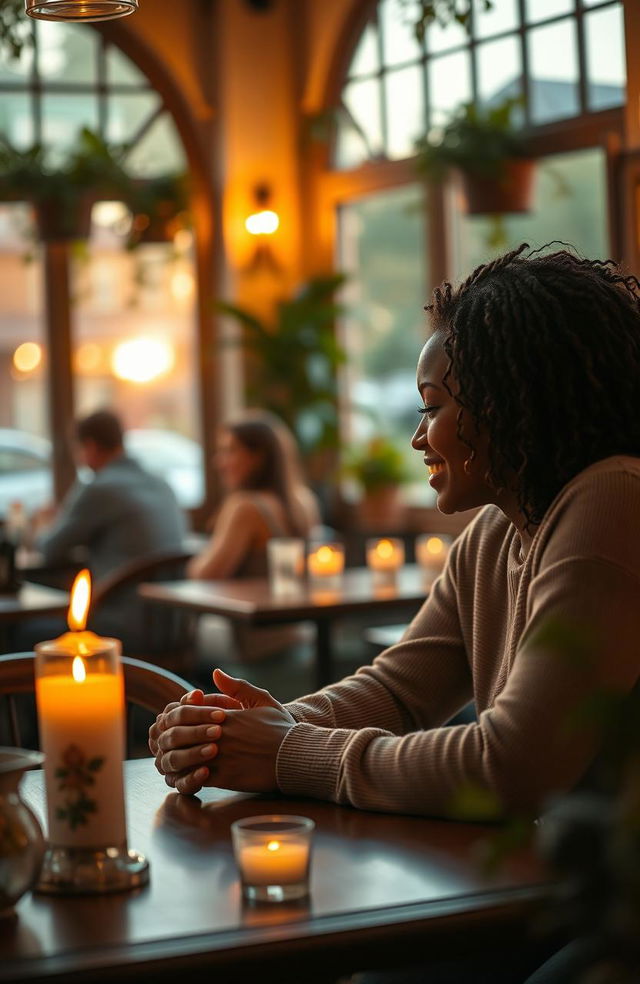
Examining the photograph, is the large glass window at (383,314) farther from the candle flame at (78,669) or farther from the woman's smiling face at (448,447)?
the candle flame at (78,669)

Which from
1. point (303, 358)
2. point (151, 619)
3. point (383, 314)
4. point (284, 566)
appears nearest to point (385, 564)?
point (284, 566)

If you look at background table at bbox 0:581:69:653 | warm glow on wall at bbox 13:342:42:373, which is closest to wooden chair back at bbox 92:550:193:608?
background table at bbox 0:581:69:653

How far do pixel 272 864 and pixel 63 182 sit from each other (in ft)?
20.6

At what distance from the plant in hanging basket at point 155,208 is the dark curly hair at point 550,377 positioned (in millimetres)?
5901

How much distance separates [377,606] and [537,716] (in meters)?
2.80

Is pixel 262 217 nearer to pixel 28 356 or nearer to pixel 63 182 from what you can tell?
pixel 63 182

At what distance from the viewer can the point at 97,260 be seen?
7586 millimetres

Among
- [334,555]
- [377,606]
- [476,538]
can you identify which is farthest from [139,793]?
[334,555]

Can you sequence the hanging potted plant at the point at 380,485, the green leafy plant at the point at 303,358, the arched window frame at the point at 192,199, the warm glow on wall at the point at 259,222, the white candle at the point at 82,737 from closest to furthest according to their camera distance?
the white candle at the point at 82,737 → the hanging potted plant at the point at 380,485 → the green leafy plant at the point at 303,358 → the arched window frame at the point at 192,199 → the warm glow on wall at the point at 259,222

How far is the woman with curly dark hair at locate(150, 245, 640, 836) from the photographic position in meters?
1.44

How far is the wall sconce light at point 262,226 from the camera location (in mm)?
7641

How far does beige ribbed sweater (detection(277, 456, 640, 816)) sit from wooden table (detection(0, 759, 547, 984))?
0.23 feet

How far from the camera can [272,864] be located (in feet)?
3.93

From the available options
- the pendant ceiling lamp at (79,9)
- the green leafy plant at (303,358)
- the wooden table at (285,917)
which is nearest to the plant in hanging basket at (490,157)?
the green leafy plant at (303,358)
